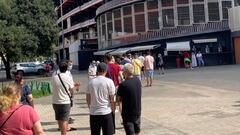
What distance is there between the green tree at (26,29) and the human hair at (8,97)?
113 ft

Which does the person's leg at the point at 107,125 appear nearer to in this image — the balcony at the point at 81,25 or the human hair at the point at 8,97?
the human hair at the point at 8,97

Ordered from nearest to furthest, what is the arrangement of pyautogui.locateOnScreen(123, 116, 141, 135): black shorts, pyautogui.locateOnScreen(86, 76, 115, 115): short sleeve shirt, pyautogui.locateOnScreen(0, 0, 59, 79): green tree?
pyautogui.locateOnScreen(86, 76, 115, 115): short sleeve shirt → pyautogui.locateOnScreen(123, 116, 141, 135): black shorts → pyautogui.locateOnScreen(0, 0, 59, 79): green tree

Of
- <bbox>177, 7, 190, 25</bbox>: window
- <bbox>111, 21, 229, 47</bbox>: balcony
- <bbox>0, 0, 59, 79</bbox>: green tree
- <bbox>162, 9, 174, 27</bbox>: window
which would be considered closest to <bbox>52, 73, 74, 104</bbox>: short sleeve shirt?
<bbox>0, 0, 59, 79</bbox>: green tree

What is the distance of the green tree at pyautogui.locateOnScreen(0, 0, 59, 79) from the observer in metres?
40.6

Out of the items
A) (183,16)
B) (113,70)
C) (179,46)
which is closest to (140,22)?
(183,16)

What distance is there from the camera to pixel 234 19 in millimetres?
44250

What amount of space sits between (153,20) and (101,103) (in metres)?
43.9

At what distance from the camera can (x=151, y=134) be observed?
10375 mm

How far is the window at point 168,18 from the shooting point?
50344mm

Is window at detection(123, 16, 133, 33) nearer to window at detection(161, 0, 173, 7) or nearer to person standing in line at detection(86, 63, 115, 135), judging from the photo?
window at detection(161, 0, 173, 7)

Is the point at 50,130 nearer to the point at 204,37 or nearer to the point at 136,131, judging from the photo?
the point at 136,131

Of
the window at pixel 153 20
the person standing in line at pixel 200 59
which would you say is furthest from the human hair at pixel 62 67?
the window at pixel 153 20

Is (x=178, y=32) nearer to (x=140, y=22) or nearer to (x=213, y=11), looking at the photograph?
(x=213, y=11)

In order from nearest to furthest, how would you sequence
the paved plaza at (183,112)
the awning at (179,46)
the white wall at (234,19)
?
the paved plaza at (183,112) < the white wall at (234,19) < the awning at (179,46)
